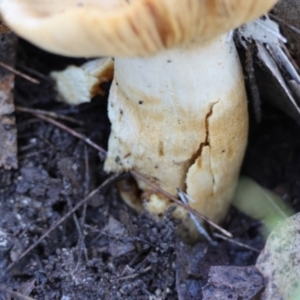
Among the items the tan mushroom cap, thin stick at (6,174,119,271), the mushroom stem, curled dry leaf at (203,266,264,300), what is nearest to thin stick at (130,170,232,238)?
the mushroom stem

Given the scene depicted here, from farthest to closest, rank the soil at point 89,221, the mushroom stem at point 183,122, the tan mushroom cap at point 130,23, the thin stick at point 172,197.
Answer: the thin stick at point 172,197 → the soil at point 89,221 → the mushroom stem at point 183,122 → the tan mushroom cap at point 130,23

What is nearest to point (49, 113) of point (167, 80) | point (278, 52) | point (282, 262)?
point (167, 80)

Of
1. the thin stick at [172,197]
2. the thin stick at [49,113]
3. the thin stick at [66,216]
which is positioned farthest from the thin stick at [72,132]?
the thin stick at [172,197]

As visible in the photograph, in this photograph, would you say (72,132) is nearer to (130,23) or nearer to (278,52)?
(278,52)

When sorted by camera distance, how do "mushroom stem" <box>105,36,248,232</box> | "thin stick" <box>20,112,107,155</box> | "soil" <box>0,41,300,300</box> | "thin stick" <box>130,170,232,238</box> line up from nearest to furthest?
"mushroom stem" <box>105,36,248,232</box>, "soil" <box>0,41,300,300</box>, "thin stick" <box>130,170,232,238</box>, "thin stick" <box>20,112,107,155</box>

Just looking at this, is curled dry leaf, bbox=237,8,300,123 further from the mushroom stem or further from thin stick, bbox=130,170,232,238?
thin stick, bbox=130,170,232,238

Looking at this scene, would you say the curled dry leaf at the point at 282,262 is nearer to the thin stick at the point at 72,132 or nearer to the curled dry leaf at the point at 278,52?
the curled dry leaf at the point at 278,52

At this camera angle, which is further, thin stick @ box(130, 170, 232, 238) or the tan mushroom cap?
thin stick @ box(130, 170, 232, 238)

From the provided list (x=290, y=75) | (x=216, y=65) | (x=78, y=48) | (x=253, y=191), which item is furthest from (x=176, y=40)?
(x=253, y=191)

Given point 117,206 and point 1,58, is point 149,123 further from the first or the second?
point 1,58
